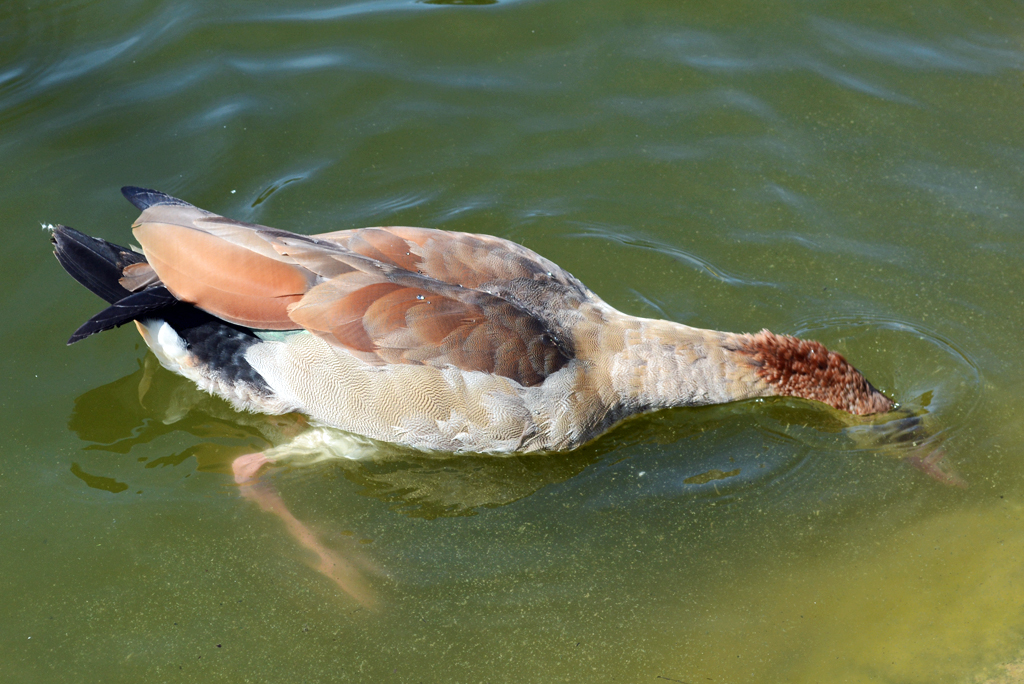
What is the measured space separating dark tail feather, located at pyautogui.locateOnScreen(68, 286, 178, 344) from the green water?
0.80 metres

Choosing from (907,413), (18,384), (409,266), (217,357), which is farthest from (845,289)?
(18,384)

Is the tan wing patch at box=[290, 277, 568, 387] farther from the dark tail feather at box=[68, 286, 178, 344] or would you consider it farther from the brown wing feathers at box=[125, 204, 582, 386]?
the dark tail feather at box=[68, 286, 178, 344]

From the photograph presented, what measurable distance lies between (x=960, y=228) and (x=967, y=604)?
2.51 metres

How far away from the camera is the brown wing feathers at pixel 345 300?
4.08 meters

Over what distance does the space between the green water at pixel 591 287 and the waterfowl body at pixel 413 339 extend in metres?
0.31

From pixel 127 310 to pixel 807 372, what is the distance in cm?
339

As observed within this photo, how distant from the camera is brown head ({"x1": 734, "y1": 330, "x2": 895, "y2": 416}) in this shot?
4461 millimetres

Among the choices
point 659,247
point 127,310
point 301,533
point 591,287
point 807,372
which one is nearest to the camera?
point 127,310

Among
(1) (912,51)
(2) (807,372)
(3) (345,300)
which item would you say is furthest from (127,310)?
(1) (912,51)

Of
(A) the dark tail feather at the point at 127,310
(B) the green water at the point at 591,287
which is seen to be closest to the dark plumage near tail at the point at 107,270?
(A) the dark tail feather at the point at 127,310

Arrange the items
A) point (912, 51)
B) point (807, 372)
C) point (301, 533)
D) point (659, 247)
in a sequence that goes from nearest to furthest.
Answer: point (301, 533) → point (807, 372) → point (659, 247) → point (912, 51)

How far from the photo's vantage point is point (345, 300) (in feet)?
13.4

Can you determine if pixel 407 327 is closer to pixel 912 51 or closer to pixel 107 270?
pixel 107 270

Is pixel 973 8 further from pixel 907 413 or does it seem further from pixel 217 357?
pixel 217 357
